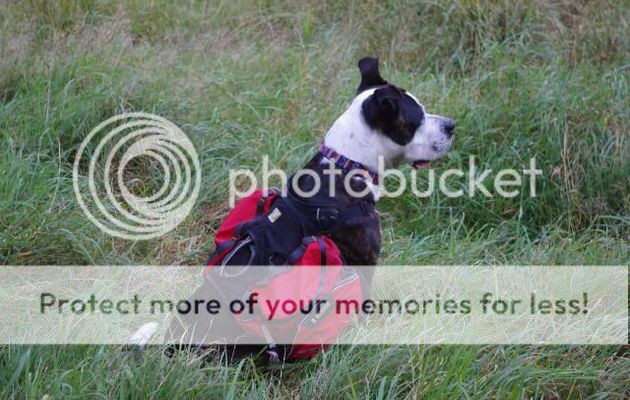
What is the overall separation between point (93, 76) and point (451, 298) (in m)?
2.45

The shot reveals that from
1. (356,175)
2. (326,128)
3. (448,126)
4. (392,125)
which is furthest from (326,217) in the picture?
(326,128)

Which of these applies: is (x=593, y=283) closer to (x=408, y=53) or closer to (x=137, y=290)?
(x=137, y=290)

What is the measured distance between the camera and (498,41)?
529 centimetres

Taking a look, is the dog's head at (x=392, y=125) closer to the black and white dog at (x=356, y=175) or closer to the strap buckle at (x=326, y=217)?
the black and white dog at (x=356, y=175)

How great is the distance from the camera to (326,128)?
454 cm

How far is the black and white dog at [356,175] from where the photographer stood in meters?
2.96

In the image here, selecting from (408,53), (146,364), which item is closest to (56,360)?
(146,364)

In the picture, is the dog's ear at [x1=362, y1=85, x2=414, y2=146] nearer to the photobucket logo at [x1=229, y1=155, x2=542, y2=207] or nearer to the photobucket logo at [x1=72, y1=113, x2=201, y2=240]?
the photobucket logo at [x1=229, y1=155, x2=542, y2=207]

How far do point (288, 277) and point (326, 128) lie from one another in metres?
1.91

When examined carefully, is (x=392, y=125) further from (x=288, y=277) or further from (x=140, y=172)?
(x=140, y=172)

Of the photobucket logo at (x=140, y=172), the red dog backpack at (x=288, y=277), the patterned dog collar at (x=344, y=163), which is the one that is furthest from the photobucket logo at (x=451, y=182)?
the red dog backpack at (x=288, y=277)

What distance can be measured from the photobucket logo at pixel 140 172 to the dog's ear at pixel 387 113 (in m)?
1.22

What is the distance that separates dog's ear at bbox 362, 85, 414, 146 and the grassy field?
0.78 metres

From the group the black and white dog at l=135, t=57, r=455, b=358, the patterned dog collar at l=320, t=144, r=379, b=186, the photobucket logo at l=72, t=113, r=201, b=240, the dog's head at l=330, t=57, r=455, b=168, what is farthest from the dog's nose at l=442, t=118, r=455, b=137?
the photobucket logo at l=72, t=113, r=201, b=240
